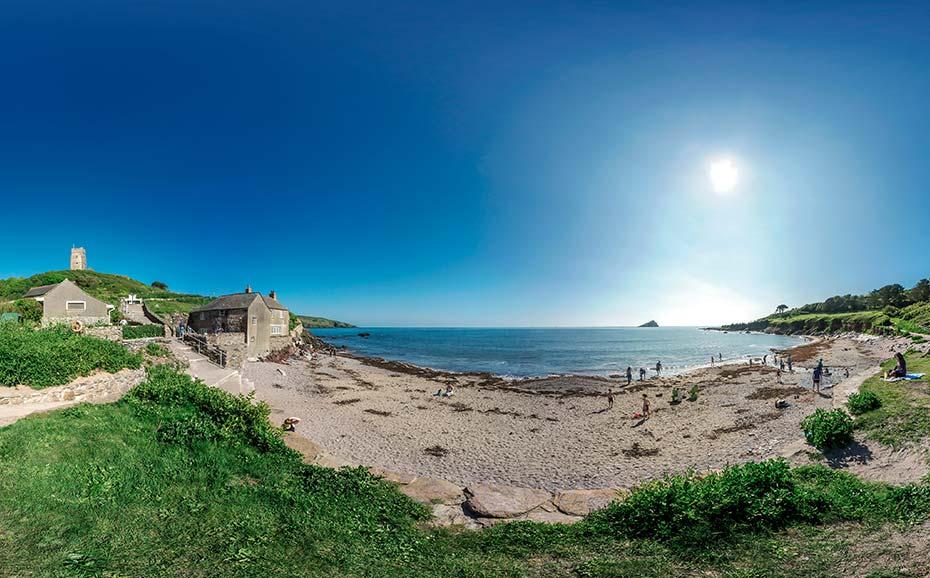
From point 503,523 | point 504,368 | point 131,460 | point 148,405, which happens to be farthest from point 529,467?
point 504,368

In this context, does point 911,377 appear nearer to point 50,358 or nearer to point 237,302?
point 50,358

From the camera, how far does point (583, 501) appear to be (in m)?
7.76

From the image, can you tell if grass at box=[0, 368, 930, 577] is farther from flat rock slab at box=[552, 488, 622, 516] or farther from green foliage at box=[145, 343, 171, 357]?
green foliage at box=[145, 343, 171, 357]

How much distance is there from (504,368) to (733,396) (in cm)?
2811

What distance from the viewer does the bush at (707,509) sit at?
5824mm

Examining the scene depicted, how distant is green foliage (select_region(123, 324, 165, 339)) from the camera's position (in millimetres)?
26350

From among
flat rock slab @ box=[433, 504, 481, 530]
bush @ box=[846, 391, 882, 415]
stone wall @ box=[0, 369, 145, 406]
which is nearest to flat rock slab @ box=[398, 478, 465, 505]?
flat rock slab @ box=[433, 504, 481, 530]

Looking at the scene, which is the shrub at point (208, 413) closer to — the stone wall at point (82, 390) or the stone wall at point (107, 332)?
the stone wall at point (82, 390)

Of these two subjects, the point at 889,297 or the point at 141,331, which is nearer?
the point at 141,331

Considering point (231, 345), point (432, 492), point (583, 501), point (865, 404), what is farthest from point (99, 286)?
point (865, 404)

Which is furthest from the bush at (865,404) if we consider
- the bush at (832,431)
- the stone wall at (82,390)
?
the stone wall at (82,390)

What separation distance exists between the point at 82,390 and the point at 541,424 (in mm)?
20260

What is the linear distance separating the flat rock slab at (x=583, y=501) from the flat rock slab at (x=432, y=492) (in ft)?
7.16

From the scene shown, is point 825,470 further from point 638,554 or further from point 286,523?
point 286,523
